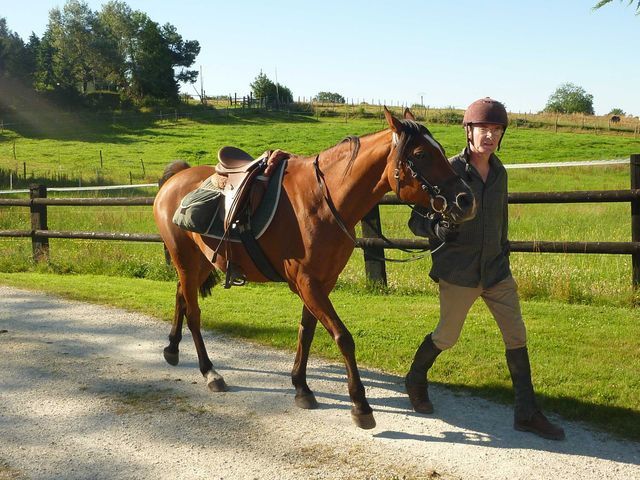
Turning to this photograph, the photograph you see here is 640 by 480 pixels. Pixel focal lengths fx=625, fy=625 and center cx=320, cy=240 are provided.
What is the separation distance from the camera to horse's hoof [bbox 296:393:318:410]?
175 inches

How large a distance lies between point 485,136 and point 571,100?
114184mm

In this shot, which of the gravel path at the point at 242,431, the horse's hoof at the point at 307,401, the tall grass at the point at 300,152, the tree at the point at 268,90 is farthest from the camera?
the tree at the point at 268,90

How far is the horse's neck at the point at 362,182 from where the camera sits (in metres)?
4.04

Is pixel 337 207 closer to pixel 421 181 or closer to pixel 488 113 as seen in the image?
pixel 421 181

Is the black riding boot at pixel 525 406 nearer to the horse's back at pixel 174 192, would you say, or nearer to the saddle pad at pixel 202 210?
the saddle pad at pixel 202 210

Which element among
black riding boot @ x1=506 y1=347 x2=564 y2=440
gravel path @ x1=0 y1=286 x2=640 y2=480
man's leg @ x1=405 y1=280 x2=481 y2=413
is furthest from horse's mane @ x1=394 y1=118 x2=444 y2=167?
gravel path @ x1=0 y1=286 x2=640 y2=480

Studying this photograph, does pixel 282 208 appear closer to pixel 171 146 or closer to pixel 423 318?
pixel 423 318

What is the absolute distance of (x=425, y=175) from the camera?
3.73 m

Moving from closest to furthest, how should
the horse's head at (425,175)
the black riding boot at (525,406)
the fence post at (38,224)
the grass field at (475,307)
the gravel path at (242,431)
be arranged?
the gravel path at (242,431) → the horse's head at (425,175) → the black riding boot at (525,406) → the grass field at (475,307) → the fence post at (38,224)

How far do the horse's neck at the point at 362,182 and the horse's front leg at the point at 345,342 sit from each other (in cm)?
52

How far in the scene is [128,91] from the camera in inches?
2864

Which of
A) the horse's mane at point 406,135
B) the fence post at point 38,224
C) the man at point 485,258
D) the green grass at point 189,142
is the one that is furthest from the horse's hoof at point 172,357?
the green grass at point 189,142

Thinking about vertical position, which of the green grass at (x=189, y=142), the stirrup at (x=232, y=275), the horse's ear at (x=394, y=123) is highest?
the green grass at (x=189, y=142)

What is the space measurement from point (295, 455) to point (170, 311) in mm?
4130
